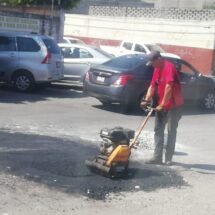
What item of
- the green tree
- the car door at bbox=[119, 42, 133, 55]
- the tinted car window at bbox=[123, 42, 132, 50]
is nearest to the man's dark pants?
the green tree

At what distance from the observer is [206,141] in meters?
12.8

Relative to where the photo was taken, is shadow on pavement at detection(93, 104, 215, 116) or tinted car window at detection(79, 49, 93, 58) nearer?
shadow on pavement at detection(93, 104, 215, 116)

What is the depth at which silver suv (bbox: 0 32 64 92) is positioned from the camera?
18.9 metres

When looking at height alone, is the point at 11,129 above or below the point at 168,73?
below

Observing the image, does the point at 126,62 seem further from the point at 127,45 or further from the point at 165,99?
the point at 127,45

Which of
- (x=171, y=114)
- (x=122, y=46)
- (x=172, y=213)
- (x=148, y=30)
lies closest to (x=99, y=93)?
(x=171, y=114)

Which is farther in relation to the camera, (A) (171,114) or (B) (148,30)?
(B) (148,30)

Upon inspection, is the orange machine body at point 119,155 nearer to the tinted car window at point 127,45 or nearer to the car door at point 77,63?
the car door at point 77,63

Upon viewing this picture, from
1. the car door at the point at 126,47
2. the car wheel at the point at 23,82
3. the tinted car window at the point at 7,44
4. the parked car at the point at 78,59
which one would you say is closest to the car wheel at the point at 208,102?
the parked car at the point at 78,59

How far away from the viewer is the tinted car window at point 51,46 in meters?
19.3

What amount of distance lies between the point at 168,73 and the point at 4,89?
10.2 metres

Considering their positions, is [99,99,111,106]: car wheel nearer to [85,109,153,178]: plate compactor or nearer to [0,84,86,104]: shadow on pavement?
[0,84,86,104]: shadow on pavement

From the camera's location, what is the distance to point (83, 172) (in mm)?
8984

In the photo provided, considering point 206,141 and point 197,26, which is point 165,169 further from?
point 197,26
